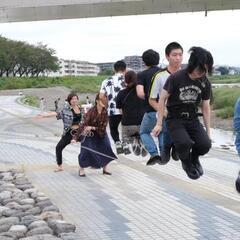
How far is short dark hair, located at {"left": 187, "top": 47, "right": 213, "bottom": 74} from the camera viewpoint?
202 inches

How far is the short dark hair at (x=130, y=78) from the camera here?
6.79 m

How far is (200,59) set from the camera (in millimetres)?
5117

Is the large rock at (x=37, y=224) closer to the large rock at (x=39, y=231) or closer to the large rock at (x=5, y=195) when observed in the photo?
the large rock at (x=39, y=231)

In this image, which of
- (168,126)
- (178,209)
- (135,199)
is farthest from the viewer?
(135,199)

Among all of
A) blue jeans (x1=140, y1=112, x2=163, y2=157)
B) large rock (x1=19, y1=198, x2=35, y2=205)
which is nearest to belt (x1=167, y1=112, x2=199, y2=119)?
blue jeans (x1=140, y1=112, x2=163, y2=157)

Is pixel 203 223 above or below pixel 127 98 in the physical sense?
below

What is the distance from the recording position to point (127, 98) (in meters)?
6.94

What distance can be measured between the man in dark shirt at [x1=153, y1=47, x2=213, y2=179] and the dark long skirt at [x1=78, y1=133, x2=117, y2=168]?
5483 millimetres

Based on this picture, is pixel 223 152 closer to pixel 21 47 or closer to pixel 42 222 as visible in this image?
pixel 42 222

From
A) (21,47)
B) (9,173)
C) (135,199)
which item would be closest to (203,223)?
(135,199)

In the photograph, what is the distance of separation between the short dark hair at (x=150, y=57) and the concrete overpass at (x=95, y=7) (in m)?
21.4

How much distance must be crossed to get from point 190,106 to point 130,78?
1.54m

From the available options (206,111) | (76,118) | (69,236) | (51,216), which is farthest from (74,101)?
(206,111)

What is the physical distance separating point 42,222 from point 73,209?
3.56 ft
